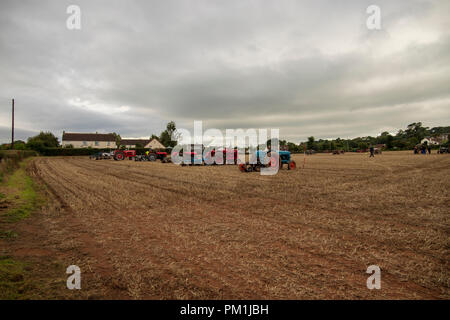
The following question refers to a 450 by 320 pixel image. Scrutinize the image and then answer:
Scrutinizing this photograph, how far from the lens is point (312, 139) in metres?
95.4

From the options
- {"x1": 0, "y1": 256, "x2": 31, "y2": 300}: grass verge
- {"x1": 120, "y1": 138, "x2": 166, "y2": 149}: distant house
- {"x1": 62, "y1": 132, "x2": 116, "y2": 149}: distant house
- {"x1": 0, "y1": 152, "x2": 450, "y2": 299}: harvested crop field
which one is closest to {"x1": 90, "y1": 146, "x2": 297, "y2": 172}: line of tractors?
{"x1": 0, "y1": 152, "x2": 450, "y2": 299}: harvested crop field

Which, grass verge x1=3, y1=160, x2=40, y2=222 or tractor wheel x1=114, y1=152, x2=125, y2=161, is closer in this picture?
grass verge x1=3, y1=160, x2=40, y2=222

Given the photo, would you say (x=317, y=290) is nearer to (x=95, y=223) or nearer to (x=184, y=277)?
(x=184, y=277)

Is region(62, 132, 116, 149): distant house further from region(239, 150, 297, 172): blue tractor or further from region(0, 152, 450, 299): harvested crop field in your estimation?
region(0, 152, 450, 299): harvested crop field

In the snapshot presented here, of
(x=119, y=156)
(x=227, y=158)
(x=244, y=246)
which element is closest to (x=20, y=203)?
(x=244, y=246)

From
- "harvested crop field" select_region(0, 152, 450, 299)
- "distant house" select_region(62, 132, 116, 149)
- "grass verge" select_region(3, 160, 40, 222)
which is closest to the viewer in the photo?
"harvested crop field" select_region(0, 152, 450, 299)

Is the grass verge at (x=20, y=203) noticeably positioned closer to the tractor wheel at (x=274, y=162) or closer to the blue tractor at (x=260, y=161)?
the blue tractor at (x=260, y=161)

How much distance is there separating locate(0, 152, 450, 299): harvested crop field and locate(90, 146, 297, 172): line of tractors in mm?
→ 9445

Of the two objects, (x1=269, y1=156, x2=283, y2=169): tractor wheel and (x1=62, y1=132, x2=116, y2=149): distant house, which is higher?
(x1=62, y1=132, x2=116, y2=149): distant house

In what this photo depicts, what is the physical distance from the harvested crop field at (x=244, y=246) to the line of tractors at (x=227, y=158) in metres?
9.44

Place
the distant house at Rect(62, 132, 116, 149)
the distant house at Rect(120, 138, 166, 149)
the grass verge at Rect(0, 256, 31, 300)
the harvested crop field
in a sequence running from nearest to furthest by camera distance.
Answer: the grass verge at Rect(0, 256, 31, 300)
the harvested crop field
the distant house at Rect(62, 132, 116, 149)
the distant house at Rect(120, 138, 166, 149)

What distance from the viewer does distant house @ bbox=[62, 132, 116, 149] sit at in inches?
3354

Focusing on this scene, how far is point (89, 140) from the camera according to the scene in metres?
87.4
